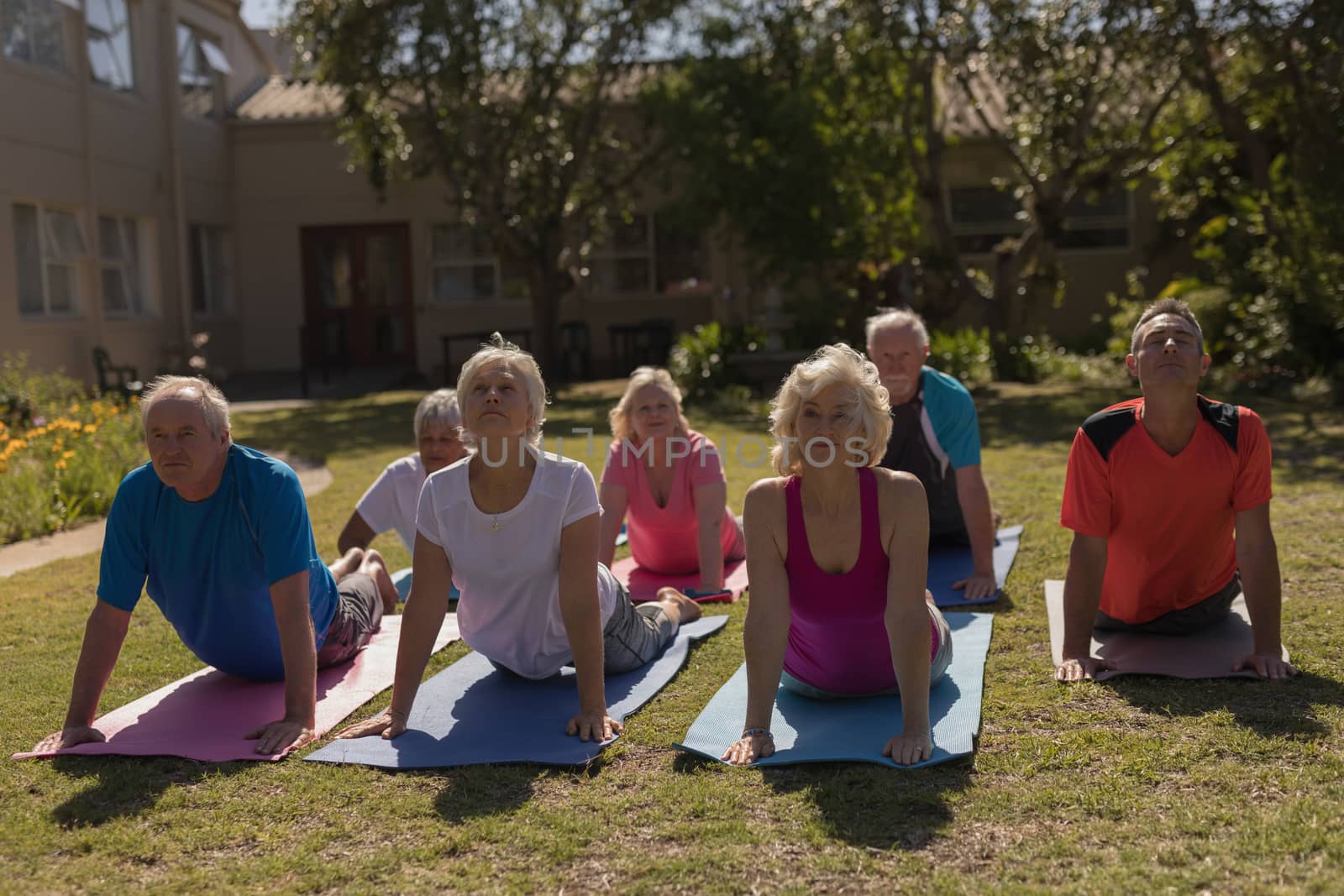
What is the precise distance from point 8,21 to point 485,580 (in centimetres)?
1332

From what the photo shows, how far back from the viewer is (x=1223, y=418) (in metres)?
4.19

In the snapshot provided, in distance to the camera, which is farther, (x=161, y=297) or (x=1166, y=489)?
(x=161, y=297)

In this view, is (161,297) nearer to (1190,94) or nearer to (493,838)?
(1190,94)

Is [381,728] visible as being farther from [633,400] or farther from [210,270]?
[210,270]

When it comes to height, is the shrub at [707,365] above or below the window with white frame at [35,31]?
below

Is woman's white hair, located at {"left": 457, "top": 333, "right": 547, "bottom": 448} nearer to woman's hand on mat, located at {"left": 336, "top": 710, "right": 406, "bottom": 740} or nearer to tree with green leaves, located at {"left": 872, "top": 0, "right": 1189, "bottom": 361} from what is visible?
woman's hand on mat, located at {"left": 336, "top": 710, "right": 406, "bottom": 740}

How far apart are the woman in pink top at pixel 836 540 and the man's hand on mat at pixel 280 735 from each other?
4.28 ft

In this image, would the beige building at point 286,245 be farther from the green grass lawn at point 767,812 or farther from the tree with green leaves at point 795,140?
the green grass lawn at point 767,812

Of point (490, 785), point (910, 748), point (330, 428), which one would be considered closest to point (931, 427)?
point (910, 748)

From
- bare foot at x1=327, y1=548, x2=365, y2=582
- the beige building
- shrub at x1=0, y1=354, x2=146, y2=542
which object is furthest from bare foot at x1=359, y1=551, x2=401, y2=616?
the beige building

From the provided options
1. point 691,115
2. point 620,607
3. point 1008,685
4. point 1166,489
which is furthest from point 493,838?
point 691,115

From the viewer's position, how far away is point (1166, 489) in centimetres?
422

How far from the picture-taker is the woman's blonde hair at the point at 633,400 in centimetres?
555

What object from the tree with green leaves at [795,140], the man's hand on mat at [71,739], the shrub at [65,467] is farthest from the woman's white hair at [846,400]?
the tree with green leaves at [795,140]
